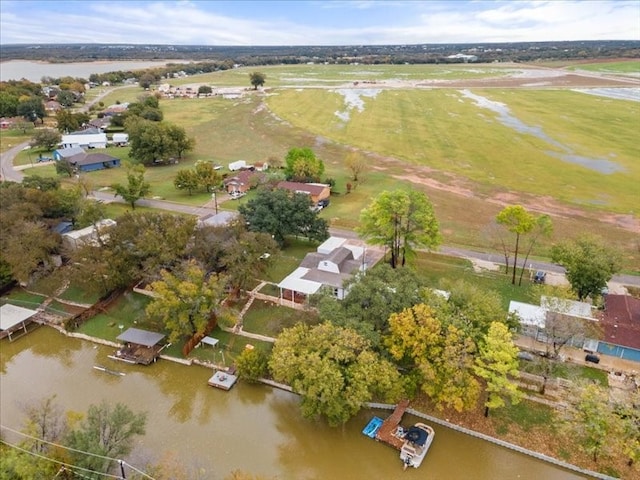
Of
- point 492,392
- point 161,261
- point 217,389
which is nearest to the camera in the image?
point 492,392

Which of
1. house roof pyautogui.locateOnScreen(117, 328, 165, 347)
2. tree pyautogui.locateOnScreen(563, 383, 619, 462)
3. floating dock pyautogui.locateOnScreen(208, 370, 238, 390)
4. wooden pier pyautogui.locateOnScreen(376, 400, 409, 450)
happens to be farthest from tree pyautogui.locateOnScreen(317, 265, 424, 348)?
house roof pyautogui.locateOnScreen(117, 328, 165, 347)

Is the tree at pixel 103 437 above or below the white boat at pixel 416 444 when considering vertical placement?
above

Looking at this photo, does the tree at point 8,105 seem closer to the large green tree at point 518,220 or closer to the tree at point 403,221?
the tree at point 403,221

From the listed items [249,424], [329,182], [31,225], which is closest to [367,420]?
[249,424]

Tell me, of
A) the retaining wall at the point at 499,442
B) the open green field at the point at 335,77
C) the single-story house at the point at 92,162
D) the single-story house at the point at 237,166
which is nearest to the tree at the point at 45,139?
the single-story house at the point at 92,162

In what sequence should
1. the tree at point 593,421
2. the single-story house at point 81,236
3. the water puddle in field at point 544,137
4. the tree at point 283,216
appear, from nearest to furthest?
1. the tree at point 593,421
2. the single-story house at point 81,236
3. the tree at point 283,216
4. the water puddle in field at point 544,137

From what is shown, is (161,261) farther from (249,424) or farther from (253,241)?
(249,424)

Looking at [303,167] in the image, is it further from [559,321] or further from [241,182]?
[559,321]

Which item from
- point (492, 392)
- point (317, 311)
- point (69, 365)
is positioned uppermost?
point (317, 311)
